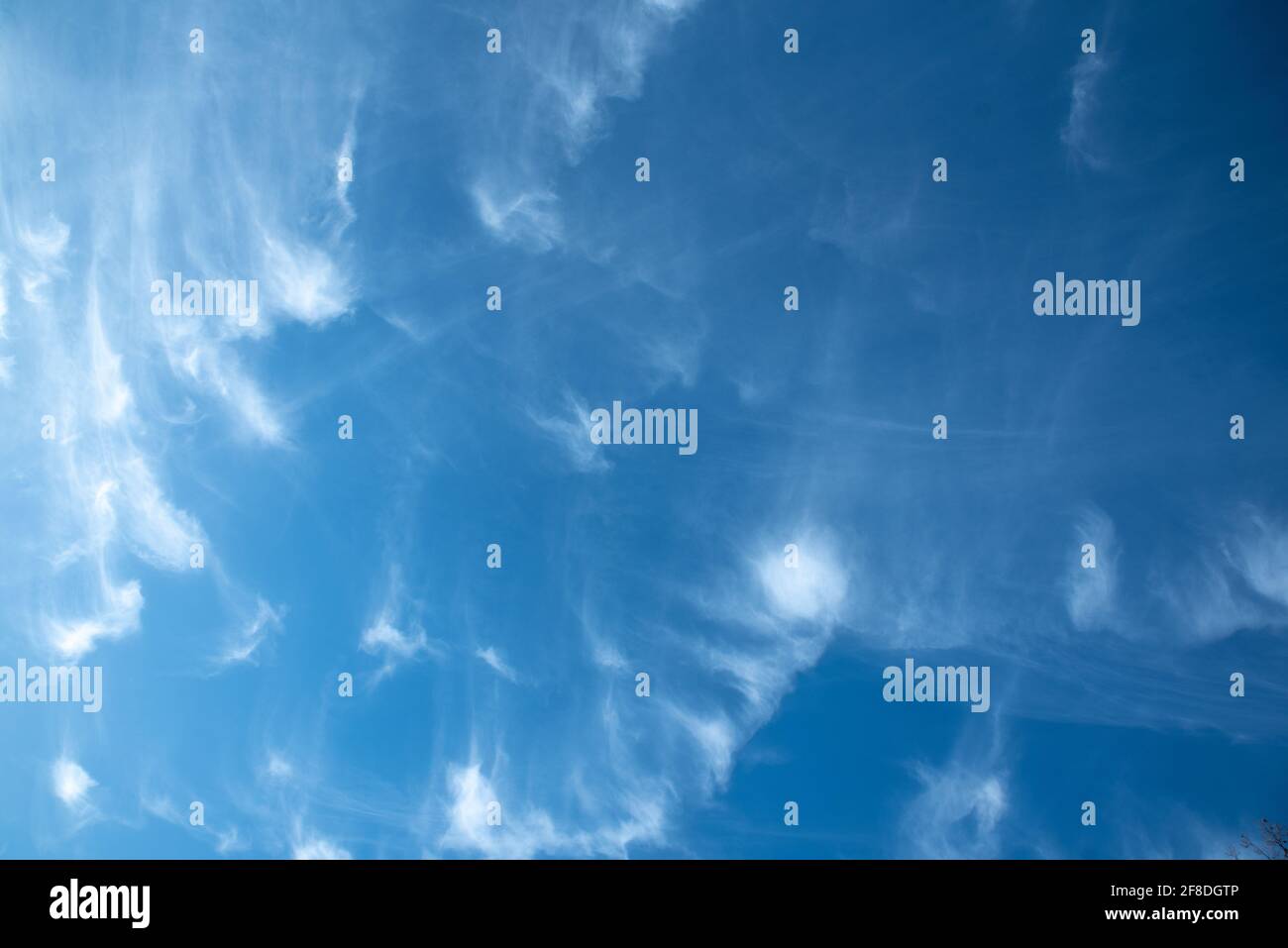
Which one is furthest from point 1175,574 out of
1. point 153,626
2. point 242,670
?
point 153,626

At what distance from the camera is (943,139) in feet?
41.1

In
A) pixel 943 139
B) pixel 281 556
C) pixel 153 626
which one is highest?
pixel 943 139

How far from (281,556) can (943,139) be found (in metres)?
13.2

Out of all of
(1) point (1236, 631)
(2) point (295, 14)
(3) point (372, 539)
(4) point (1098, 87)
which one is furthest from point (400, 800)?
(4) point (1098, 87)

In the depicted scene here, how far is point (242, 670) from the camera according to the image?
42.1ft

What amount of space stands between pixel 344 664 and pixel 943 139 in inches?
530

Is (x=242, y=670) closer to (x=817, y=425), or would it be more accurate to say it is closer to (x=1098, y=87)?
(x=817, y=425)
